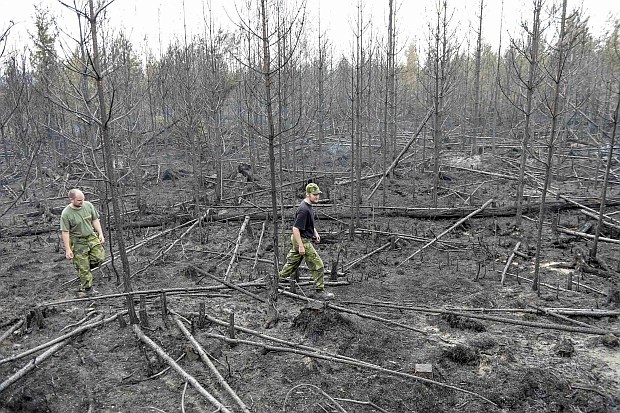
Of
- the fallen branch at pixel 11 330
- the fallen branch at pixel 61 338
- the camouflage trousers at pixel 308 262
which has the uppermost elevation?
the camouflage trousers at pixel 308 262

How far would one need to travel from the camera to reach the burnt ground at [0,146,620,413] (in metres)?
4.29

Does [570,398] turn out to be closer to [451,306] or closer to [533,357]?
[533,357]

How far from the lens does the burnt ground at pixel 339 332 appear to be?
429cm

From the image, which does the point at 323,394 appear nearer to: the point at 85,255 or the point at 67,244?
the point at 67,244

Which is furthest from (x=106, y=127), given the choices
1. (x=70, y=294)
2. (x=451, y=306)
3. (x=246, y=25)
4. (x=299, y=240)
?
(x=451, y=306)

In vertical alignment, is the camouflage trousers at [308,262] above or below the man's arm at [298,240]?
below

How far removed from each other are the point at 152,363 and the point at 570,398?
403cm

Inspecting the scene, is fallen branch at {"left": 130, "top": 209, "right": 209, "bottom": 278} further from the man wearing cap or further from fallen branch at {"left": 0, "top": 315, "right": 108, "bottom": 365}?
the man wearing cap

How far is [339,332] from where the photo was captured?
540 cm

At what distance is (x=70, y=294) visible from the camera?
698cm

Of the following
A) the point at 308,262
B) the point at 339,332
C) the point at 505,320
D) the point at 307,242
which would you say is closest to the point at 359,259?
the point at 308,262

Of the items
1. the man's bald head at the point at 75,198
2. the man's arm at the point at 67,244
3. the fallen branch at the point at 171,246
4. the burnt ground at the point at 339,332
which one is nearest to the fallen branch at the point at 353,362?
the burnt ground at the point at 339,332

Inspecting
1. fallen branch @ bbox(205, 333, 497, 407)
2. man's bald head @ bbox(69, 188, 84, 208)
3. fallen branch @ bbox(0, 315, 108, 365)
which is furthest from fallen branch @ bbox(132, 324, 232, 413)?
man's bald head @ bbox(69, 188, 84, 208)

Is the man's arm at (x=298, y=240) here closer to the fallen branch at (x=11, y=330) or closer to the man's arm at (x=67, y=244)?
the man's arm at (x=67, y=244)
